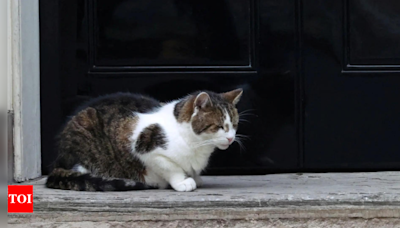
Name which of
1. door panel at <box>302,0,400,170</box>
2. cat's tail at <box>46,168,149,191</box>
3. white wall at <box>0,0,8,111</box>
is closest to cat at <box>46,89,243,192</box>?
cat's tail at <box>46,168,149,191</box>

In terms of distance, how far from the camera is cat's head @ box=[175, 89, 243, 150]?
259 centimetres

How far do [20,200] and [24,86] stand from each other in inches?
26.3

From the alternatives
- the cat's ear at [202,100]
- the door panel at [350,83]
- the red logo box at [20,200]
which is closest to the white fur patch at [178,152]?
the cat's ear at [202,100]

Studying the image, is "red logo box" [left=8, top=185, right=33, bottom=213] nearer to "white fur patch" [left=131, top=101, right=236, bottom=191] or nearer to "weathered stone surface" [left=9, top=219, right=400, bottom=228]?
"weathered stone surface" [left=9, top=219, right=400, bottom=228]

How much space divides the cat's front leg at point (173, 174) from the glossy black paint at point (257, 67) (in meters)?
0.60

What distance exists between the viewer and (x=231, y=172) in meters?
3.23

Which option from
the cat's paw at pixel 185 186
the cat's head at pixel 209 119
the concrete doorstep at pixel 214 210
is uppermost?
the cat's head at pixel 209 119

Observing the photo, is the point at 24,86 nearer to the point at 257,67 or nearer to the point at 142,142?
the point at 142,142

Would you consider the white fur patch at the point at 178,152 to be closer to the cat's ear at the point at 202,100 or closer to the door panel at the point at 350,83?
the cat's ear at the point at 202,100

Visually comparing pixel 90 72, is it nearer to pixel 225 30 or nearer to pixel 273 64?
pixel 225 30

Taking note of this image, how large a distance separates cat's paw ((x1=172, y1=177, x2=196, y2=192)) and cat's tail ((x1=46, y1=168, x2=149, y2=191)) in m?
0.16

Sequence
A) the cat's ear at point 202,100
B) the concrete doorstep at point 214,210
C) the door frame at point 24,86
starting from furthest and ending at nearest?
the door frame at point 24,86 → the cat's ear at point 202,100 → the concrete doorstep at point 214,210

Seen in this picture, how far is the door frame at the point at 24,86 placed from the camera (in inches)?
111

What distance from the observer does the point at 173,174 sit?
2633 millimetres
